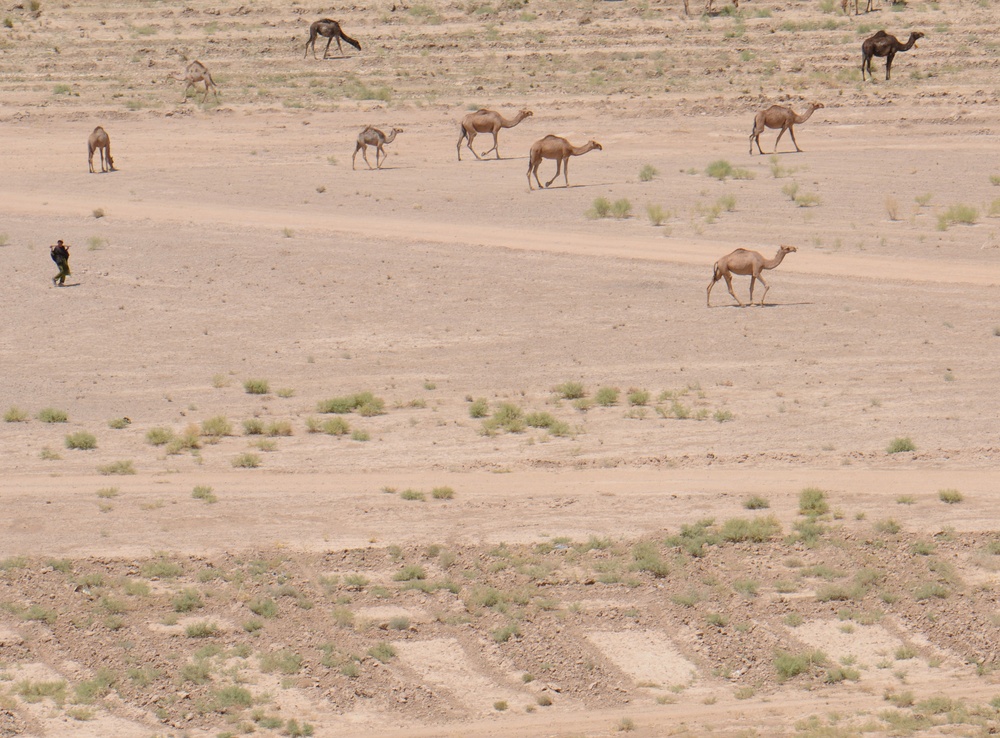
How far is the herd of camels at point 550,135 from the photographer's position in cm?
2605

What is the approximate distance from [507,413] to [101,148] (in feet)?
66.8

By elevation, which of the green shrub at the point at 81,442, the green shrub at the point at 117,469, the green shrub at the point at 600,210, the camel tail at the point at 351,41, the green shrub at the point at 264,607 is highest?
the camel tail at the point at 351,41

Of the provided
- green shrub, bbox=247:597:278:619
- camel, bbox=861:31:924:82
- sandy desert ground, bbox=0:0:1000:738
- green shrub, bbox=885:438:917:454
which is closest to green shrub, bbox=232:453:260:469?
sandy desert ground, bbox=0:0:1000:738

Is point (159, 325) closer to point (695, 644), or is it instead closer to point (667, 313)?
point (667, 313)

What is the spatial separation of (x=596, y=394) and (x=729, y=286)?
4875 millimetres

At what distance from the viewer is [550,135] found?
115 feet

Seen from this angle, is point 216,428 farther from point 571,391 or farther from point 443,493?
point 571,391

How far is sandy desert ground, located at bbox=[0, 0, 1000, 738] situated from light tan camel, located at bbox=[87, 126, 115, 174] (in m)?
0.59

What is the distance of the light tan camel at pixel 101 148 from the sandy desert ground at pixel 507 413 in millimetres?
589

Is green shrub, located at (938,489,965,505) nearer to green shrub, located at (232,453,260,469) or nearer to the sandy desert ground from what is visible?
the sandy desert ground

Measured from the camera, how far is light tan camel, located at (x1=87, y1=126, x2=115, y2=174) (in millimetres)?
37562

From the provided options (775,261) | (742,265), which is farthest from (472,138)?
(742,265)

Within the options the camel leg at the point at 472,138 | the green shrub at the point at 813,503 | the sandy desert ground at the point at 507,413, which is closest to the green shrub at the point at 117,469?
the sandy desert ground at the point at 507,413

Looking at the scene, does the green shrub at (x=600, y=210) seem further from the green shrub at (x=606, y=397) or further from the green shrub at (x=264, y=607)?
the green shrub at (x=264, y=607)
